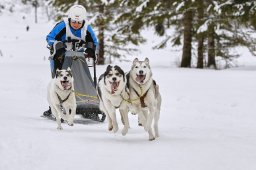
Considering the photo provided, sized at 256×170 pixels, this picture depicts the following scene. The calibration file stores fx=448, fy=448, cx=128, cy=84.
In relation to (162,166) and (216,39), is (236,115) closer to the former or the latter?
(162,166)

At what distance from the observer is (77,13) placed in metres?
7.12

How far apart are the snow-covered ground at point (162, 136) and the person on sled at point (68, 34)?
1110 mm

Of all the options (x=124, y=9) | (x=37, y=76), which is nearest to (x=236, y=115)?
(x=37, y=76)

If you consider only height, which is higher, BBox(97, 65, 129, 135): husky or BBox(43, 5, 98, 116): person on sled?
BBox(43, 5, 98, 116): person on sled

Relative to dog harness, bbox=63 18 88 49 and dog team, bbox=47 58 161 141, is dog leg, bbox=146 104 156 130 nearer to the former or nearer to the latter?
dog team, bbox=47 58 161 141

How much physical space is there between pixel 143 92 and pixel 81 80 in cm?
222

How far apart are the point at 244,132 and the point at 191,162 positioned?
2.85 meters

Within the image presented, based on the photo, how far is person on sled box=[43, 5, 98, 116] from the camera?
7.12 meters

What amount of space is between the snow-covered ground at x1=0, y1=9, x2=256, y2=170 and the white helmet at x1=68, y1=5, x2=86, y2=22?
1.72 m

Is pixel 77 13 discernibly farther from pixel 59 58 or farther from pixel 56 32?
pixel 59 58

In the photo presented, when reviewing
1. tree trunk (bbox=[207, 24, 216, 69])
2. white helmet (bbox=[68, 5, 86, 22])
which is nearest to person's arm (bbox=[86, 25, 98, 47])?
white helmet (bbox=[68, 5, 86, 22])

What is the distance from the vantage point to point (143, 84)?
221 inches

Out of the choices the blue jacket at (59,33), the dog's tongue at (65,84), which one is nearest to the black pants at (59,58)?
the blue jacket at (59,33)

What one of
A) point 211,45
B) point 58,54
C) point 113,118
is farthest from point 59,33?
point 211,45
